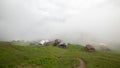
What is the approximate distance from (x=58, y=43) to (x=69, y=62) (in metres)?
73.8

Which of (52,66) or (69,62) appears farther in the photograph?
(69,62)

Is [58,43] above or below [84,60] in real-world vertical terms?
above

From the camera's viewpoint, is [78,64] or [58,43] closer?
[78,64]

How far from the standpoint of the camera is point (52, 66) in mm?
86125

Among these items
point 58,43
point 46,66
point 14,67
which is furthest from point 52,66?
point 58,43

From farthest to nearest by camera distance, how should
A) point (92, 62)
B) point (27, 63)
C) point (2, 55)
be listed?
1. point (2, 55)
2. point (92, 62)
3. point (27, 63)

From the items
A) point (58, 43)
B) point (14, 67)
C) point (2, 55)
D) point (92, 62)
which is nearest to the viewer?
point (14, 67)

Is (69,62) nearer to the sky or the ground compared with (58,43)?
nearer to the ground

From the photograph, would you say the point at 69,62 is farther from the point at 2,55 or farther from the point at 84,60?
the point at 2,55

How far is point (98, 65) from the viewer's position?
88.4 metres

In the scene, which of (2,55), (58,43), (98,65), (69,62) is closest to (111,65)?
(98,65)

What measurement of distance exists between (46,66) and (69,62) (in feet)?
47.9

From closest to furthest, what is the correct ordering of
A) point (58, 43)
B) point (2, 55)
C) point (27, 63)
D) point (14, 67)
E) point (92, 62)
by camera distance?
1. point (14, 67)
2. point (27, 63)
3. point (92, 62)
4. point (2, 55)
5. point (58, 43)

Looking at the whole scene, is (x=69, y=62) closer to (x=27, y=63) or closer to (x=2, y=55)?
(x=27, y=63)
